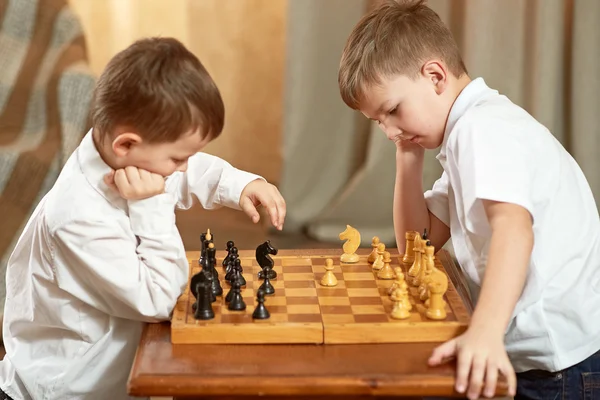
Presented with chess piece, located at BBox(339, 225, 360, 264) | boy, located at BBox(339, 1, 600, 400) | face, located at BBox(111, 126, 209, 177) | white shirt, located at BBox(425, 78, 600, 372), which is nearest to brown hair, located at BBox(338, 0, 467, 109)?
boy, located at BBox(339, 1, 600, 400)

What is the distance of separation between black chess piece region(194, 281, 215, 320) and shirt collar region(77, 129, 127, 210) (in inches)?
8.6

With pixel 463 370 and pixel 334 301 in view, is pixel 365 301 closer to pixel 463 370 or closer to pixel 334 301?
pixel 334 301

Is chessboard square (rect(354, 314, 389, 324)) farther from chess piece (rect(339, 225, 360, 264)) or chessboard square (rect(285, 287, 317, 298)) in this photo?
chess piece (rect(339, 225, 360, 264))

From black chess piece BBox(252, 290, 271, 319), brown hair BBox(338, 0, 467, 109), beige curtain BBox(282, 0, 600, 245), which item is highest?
brown hair BBox(338, 0, 467, 109)

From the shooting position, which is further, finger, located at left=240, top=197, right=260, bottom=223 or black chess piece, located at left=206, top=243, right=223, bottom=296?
finger, located at left=240, top=197, right=260, bottom=223

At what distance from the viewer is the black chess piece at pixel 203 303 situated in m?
1.26

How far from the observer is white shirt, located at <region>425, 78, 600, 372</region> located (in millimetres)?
1349

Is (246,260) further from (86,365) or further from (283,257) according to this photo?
(86,365)

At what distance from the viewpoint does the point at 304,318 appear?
126 cm

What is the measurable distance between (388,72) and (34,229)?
70cm

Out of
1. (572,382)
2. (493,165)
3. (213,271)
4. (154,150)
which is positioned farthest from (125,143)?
→ (572,382)

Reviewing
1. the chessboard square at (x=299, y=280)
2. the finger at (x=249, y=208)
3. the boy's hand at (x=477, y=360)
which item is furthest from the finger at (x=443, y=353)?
the finger at (x=249, y=208)

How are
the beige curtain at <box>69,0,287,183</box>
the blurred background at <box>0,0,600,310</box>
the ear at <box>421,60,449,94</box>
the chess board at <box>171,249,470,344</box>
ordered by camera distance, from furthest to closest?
the beige curtain at <box>69,0,287,183</box> → the blurred background at <box>0,0,600,310</box> → the ear at <box>421,60,449,94</box> → the chess board at <box>171,249,470,344</box>

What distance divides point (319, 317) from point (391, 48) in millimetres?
556
